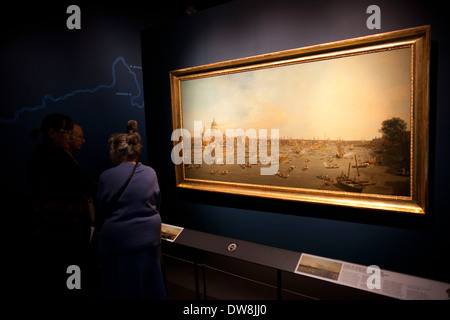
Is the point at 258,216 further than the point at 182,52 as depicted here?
No

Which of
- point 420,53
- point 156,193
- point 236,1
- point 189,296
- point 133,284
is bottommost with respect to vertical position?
point 189,296

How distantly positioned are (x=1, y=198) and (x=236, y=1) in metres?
3.62

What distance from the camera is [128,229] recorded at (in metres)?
2.14

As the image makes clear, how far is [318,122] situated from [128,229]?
210 cm

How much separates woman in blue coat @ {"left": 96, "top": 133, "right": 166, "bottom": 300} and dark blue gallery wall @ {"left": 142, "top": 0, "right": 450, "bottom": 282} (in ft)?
4.03

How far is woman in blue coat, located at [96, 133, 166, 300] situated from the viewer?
2.15 m

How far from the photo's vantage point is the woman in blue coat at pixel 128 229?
2.15m

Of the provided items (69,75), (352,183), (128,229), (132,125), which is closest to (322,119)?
(352,183)

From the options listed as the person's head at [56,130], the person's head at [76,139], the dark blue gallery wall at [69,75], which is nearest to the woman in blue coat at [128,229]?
the person's head at [56,130]

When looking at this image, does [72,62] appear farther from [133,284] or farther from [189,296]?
[189,296]

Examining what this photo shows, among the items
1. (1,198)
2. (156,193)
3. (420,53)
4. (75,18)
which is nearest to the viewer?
(420,53)

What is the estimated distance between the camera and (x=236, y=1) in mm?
2920

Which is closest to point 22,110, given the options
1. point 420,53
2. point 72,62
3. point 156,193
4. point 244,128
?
point 72,62

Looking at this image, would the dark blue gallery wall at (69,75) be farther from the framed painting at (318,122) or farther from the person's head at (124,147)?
the person's head at (124,147)
